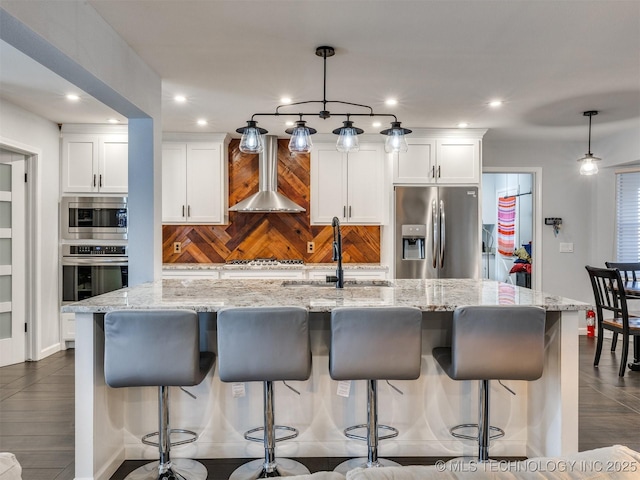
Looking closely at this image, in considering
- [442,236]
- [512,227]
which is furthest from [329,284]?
[512,227]

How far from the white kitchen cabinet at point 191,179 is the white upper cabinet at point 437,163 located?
2.06 meters

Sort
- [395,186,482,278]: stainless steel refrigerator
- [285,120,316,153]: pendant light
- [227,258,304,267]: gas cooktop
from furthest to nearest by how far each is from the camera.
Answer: [227,258,304,267]: gas cooktop < [395,186,482,278]: stainless steel refrigerator < [285,120,316,153]: pendant light

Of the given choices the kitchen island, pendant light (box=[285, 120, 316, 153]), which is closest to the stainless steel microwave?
the kitchen island

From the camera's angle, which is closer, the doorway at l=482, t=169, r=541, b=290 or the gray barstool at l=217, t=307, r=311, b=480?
the gray barstool at l=217, t=307, r=311, b=480

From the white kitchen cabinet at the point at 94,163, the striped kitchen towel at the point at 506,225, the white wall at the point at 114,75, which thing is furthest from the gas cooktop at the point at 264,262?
the striped kitchen towel at the point at 506,225

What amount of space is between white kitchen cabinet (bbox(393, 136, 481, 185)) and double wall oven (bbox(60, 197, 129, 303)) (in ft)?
10.1

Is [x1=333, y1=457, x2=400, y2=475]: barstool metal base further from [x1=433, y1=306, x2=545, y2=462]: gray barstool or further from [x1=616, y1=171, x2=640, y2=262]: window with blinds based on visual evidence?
[x1=616, y1=171, x2=640, y2=262]: window with blinds

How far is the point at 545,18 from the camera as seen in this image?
96.5 inches

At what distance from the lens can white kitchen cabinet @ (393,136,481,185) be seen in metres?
5.02

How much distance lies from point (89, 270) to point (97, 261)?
137mm

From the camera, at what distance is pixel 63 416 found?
3088 millimetres

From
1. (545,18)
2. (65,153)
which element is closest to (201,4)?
(545,18)

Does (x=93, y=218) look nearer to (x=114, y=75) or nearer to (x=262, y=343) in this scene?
(x=114, y=75)

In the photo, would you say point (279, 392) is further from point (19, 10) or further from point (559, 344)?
point (19, 10)
